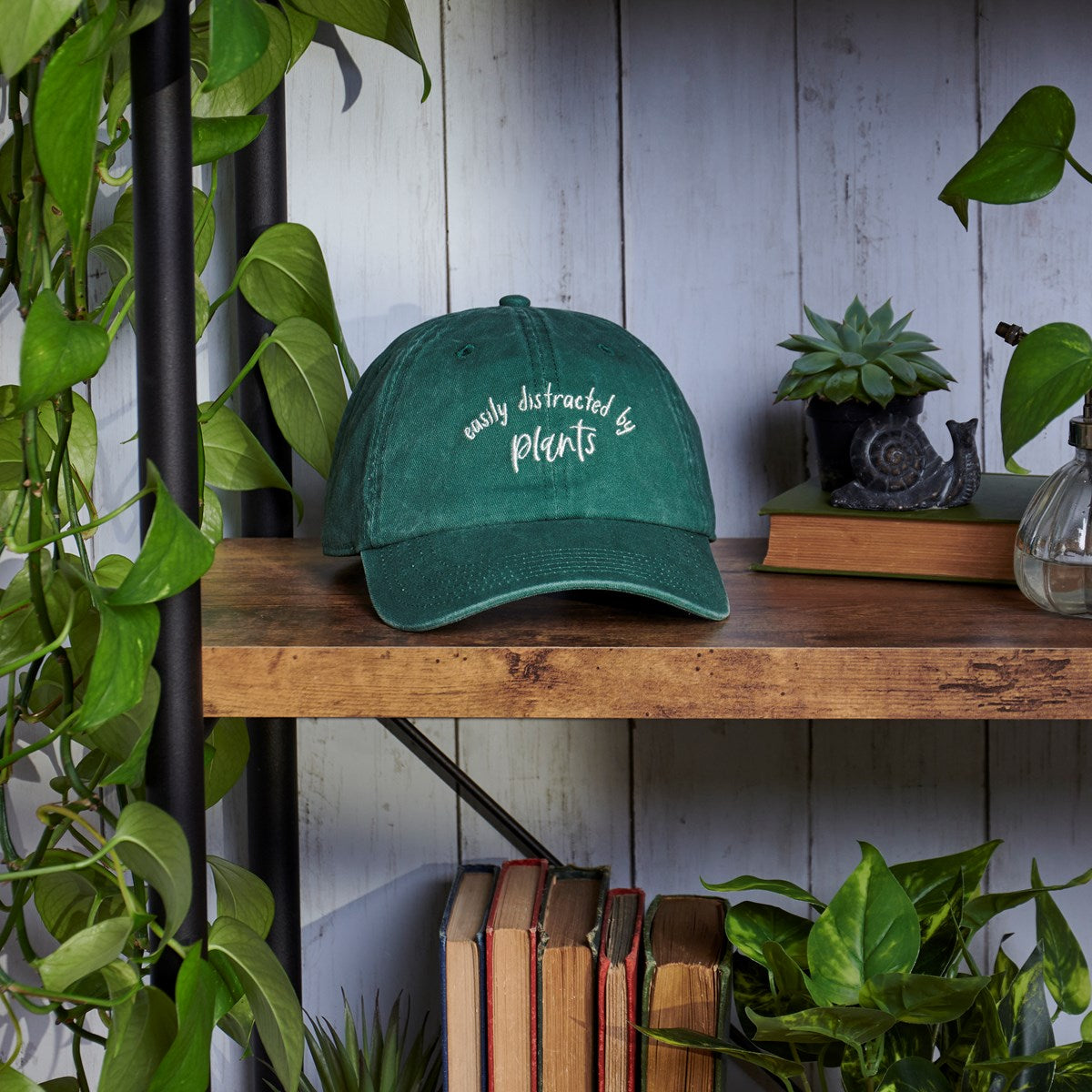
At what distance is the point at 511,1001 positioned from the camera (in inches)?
33.7

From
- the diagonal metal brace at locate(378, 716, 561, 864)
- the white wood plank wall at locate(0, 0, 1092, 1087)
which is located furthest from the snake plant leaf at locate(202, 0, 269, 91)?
the diagonal metal brace at locate(378, 716, 561, 864)

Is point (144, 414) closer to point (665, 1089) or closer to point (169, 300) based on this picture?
point (169, 300)

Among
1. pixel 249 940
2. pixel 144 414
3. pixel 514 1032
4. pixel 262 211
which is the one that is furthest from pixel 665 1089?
pixel 262 211

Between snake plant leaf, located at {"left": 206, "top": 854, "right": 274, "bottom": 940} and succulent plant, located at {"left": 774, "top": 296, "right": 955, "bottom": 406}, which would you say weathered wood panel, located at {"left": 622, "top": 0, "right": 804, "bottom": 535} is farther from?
snake plant leaf, located at {"left": 206, "top": 854, "right": 274, "bottom": 940}

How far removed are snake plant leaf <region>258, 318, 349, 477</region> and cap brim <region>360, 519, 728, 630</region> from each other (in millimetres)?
236

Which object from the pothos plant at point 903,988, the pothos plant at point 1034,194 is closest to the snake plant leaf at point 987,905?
the pothos plant at point 903,988

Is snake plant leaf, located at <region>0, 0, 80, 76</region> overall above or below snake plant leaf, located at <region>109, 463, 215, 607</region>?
above

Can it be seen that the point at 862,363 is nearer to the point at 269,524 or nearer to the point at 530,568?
the point at 530,568

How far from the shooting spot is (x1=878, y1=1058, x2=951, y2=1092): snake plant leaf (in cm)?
74

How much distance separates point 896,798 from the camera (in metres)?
1.12

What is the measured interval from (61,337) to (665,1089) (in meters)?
0.62

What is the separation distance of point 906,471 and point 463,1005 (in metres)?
0.48

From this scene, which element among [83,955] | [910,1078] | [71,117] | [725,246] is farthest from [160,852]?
[725,246]

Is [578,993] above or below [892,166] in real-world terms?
below
